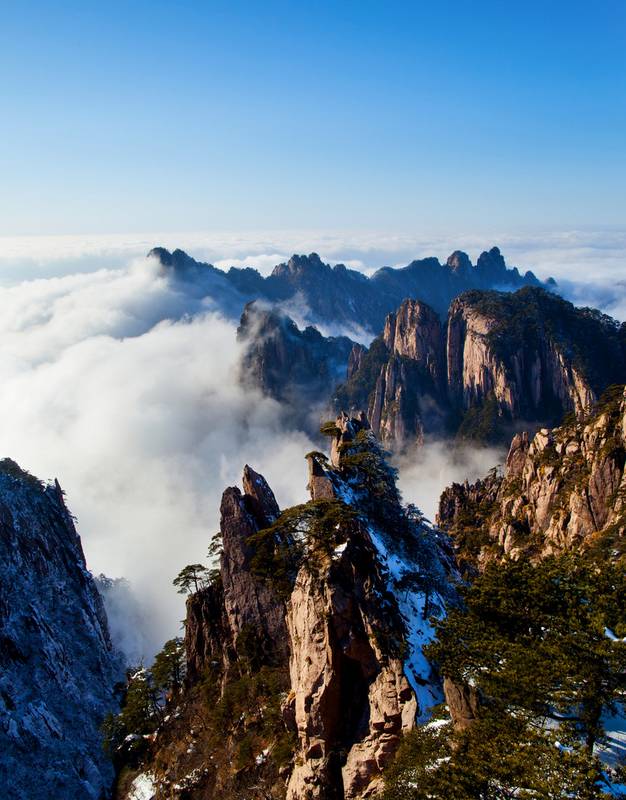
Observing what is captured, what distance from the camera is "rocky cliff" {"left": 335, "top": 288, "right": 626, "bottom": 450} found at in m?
161

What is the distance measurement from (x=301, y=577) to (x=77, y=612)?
1731 inches

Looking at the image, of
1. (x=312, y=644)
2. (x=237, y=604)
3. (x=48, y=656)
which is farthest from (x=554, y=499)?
(x=48, y=656)

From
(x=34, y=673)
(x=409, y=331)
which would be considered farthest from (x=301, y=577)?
(x=409, y=331)

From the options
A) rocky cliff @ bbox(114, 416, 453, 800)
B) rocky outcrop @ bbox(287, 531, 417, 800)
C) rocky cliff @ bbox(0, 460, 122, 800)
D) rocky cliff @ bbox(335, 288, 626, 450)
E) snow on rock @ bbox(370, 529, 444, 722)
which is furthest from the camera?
rocky cliff @ bbox(335, 288, 626, 450)

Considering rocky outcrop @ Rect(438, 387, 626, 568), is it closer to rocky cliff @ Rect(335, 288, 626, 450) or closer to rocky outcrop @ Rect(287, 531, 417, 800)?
rocky outcrop @ Rect(287, 531, 417, 800)

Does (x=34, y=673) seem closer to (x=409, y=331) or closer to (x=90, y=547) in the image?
(x=90, y=547)

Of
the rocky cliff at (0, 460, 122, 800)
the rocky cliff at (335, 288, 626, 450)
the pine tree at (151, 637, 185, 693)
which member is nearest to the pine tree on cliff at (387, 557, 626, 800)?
the pine tree at (151, 637, 185, 693)

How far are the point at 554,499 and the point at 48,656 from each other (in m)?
64.0

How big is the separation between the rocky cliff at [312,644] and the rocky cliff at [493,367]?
412ft

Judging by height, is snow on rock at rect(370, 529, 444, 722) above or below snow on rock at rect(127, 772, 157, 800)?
above

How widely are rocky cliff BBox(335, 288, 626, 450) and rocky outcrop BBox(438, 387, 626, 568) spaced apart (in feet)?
207

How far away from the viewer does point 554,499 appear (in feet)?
262

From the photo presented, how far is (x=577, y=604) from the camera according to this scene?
1845 centimetres

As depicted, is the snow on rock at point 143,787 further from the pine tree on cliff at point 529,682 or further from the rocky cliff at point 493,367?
the rocky cliff at point 493,367
